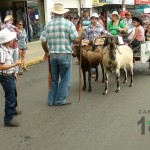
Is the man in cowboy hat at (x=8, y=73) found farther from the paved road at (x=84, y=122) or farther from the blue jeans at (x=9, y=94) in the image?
the paved road at (x=84, y=122)

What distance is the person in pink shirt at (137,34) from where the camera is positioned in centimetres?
1107

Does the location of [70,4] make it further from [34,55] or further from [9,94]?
[9,94]

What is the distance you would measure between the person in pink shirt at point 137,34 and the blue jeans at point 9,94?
540 centimetres

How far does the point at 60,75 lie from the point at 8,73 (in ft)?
6.11

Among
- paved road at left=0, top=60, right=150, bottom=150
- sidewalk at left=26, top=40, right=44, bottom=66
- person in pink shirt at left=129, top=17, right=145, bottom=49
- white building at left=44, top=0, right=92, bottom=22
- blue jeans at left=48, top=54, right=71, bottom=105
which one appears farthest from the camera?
white building at left=44, top=0, right=92, bottom=22

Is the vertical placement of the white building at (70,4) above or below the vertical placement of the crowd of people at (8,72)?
above

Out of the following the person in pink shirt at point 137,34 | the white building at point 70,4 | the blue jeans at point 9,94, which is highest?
the white building at point 70,4

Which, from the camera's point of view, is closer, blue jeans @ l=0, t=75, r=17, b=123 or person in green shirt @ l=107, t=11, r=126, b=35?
blue jeans @ l=0, t=75, r=17, b=123

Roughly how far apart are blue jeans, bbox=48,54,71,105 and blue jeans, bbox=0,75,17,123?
5.00 feet

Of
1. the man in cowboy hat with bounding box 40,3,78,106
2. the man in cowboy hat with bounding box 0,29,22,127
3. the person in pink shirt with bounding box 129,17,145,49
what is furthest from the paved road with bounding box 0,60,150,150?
the person in pink shirt with bounding box 129,17,145,49

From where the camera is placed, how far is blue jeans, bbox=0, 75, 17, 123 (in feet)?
21.8

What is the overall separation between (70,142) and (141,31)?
610 centimetres

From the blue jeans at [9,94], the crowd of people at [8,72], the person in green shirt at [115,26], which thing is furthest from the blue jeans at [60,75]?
the person in green shirt at [115,26]

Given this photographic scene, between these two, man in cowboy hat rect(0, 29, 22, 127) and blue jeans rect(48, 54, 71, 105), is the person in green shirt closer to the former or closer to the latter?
blue jeans rect(48, 54, 71, 105)
